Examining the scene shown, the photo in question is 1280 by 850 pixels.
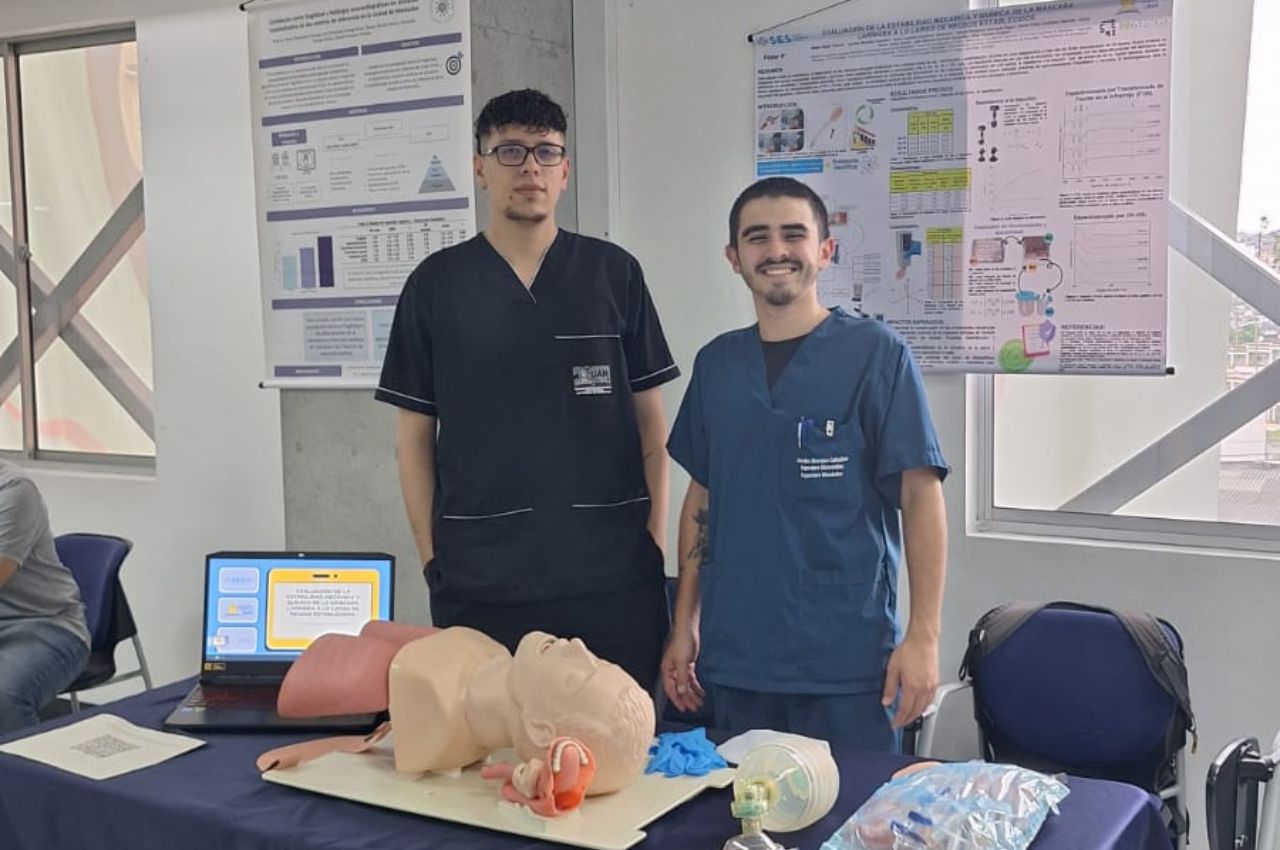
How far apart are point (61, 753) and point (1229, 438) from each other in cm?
238

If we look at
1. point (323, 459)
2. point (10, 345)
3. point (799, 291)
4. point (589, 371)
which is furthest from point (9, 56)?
point (799, 291)

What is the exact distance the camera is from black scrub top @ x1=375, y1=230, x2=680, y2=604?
2064mm

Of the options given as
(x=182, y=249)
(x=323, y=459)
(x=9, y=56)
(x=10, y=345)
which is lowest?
(x=323, y=459)

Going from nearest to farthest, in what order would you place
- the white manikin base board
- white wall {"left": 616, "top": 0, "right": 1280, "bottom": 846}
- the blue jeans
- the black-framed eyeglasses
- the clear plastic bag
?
the clear plastic bag
the white manikin base board
the black-framed eyeglasses
white wall {"left": 616, "top": 0, "right": 1280, "bottom": 846}
the blue jeans

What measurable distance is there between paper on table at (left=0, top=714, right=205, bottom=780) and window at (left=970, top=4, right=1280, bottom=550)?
6.34 ft

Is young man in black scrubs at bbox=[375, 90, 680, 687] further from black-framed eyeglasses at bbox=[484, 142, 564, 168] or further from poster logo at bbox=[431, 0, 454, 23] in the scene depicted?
poster logo at bbox=[431, 0, 454, 23]

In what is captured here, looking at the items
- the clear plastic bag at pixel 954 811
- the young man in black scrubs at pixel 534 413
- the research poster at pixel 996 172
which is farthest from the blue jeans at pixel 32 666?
the clear plastic bag at pixel 954 811

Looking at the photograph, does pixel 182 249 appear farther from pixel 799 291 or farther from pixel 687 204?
pixel 799 291

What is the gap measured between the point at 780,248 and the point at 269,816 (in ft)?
3.69

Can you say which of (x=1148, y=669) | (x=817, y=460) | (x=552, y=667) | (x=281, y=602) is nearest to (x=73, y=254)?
(x=281, y=602)

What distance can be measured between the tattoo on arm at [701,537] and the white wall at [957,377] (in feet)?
3.41

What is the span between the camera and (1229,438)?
2.68 meters

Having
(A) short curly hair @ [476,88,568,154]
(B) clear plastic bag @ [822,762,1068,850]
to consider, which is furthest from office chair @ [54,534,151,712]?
(B) clear plastic bag @ [822,762,1068,850]

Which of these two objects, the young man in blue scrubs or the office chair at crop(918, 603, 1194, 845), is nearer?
the young man in blue scrubs
